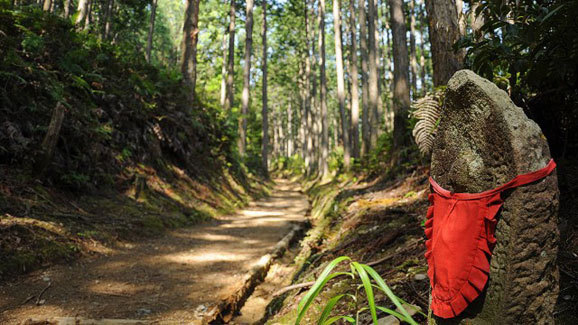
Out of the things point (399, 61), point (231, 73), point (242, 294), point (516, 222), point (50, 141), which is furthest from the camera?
point (231, 73)

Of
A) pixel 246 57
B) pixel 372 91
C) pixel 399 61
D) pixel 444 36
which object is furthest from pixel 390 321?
pixel 246 57

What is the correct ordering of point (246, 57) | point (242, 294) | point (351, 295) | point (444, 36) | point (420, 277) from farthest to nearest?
point (246, 57), point (444, 36), point (242, 294), point (420, 277), point (351, 295)

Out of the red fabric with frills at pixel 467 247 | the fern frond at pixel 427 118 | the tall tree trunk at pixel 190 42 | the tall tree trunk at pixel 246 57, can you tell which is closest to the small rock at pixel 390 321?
the red fabric with frills at pixel 467 247

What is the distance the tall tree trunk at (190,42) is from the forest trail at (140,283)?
8680 mm

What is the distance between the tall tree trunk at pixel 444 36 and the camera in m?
4.67

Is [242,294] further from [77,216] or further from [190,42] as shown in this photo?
[190,42]

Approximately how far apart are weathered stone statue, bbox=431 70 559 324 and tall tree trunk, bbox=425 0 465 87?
338 cm

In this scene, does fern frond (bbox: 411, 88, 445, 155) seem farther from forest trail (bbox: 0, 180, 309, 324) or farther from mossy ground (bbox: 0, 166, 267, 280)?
mossy ground (bbox: 0, 166, 267, 280)

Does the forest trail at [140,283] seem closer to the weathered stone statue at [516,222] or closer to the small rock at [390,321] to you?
the small rock at [390,321]

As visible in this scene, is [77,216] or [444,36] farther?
[77,216]

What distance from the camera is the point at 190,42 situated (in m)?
13.7

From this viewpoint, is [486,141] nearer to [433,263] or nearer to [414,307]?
[433,263]

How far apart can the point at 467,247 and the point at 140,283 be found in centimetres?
407

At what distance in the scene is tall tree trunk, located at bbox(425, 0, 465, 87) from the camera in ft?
15.3
